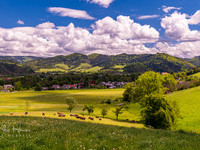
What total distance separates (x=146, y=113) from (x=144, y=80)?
83.0 ft

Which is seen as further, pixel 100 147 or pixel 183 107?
pixel 183 107

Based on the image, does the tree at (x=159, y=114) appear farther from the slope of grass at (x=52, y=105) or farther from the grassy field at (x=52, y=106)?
the slope of grass at (x=52, y=105)

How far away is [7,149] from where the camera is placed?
316 inches

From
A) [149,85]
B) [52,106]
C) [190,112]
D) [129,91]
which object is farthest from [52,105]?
[190,112]

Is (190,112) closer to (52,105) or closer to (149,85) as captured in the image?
(149,85)

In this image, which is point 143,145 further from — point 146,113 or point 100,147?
point 146,113

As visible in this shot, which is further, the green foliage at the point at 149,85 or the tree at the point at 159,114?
the green foliage at the point at 149,85

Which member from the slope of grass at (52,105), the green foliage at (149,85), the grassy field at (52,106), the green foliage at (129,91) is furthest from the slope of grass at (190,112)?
the green foliage at (129,91)

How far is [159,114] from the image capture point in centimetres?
4462

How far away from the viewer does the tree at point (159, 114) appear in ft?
142

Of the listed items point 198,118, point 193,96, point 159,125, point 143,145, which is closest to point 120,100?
point 193,96

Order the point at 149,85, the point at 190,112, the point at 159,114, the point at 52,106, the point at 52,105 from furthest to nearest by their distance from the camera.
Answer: the point at 52,105 < the point at 52,106 < the point at 149,85 < the point at 190,112 < the point at 159,114

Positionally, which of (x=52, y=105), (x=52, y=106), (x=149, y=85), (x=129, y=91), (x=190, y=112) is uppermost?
(x=149, y=85)

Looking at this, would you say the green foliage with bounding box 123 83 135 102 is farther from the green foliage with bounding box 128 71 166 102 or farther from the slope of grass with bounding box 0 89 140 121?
the green foliage with bounding box 128 71 166 102
